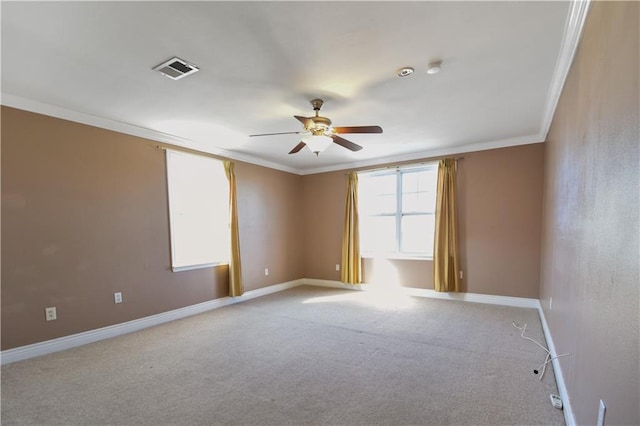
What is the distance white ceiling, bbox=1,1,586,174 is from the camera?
1.64m

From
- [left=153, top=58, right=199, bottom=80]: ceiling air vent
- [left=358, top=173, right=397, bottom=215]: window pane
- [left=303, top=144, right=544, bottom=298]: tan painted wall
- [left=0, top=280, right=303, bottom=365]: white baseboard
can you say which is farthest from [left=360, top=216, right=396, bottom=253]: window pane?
[left=153, top=58, right=199, bottom=80]: ceiling air vent

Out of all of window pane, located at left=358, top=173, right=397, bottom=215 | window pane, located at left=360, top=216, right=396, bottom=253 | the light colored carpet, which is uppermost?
window pane, located at left=358, top=173, right=397, bottom=215

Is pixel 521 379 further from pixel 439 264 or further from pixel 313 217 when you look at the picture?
pixel 313 217

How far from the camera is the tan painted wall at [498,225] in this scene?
407 cm

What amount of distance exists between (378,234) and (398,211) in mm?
602

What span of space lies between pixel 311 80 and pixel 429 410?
260 cm

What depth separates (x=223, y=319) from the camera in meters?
3.83

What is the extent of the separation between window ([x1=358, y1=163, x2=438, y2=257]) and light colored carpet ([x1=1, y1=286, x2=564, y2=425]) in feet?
5.30

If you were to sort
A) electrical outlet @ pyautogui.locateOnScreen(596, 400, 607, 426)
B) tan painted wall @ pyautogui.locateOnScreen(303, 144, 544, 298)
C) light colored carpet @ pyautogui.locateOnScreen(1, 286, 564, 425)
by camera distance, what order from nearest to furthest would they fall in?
electrical outlet @ pyautogui.locateOnScreen(596, 400, 607, 426)
light colored carpet @ pyautogui.locateOnScreen(1, 286, 564, 425)
tan painted wall @ pyautogui.locateOnScreen(303, 144, 544, 298)

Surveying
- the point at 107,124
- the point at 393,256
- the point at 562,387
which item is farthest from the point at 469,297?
the point at 107,124

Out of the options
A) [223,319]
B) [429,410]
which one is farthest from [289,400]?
[223,319]

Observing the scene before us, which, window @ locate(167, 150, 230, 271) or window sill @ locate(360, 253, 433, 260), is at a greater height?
window @ locate(167, 150, 230, 271)

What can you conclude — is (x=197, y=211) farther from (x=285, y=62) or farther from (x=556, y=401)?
(x=556, y=401)

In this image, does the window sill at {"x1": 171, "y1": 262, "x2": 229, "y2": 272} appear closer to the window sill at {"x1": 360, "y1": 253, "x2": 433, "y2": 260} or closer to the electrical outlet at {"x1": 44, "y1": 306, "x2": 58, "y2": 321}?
the electrical outlet at {"x1": 44, "y1": 306, "x2": 58, "y2": 321}
